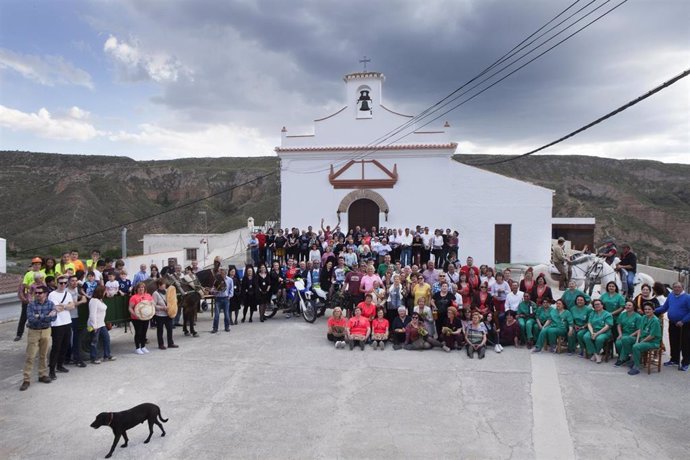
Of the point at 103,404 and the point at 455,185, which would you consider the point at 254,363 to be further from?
the point at 455,185

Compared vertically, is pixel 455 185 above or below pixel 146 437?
above

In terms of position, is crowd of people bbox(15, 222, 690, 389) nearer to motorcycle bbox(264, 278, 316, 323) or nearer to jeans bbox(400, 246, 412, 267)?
motorcycle bbox(264, 278, 316, 323)

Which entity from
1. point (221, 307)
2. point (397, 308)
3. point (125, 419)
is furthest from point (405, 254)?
point (125, 419)

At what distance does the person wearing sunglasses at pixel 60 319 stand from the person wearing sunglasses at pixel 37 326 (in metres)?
0.15

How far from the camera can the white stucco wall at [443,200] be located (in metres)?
20.2

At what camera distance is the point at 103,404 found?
23.1 ft

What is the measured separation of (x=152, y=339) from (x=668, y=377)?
952 centimetres

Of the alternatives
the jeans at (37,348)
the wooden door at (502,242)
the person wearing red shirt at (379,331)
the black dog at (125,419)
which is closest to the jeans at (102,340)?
the jeans at (37,348)

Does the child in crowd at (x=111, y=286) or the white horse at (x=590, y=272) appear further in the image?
the white horse at (x=590, y=272)

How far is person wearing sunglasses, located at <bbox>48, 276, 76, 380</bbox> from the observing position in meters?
8.02

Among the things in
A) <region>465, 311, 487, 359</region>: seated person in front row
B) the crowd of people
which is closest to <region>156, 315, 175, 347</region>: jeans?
the crowd of people

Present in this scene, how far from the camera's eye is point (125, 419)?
18.9 ft

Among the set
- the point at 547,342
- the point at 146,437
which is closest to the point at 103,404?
the point at 146,437

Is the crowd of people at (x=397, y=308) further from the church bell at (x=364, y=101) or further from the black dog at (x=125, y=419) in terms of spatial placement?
the church bell at (x=364, y=101)
